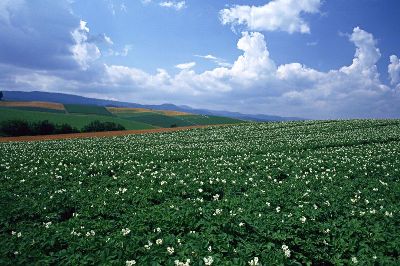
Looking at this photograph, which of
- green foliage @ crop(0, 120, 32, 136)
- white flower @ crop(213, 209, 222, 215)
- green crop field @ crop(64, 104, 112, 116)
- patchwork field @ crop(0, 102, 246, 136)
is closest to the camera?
white flower @ crop(213, 209, 222, 215)

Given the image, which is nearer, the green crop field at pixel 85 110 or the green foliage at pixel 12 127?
the green foliage at pixel 12 127

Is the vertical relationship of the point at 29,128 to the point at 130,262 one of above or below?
below

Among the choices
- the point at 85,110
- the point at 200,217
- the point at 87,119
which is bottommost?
the point at 87,119

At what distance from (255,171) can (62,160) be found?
12696mm

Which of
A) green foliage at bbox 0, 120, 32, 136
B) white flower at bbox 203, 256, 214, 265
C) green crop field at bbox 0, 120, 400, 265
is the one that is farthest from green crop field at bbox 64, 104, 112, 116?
white flower at bbox 203, 256, 214, 265

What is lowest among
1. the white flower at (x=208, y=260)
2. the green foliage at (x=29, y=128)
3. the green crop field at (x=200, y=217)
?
the green foliage at (x=29, y=128)

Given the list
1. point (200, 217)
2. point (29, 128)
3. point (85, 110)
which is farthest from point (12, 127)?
point (85, 110)

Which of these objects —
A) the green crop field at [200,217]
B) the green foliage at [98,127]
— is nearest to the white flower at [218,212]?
the green crop field at [200,217]

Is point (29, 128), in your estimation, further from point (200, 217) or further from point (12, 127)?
Answer: point (200, 217)

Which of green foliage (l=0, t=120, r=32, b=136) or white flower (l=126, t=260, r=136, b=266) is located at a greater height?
white flower (l=126, t=260, r=136, b=266)

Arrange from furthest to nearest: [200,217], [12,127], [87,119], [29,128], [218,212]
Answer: [87,119], [29,128], [12,127], [200,217], [218,212]

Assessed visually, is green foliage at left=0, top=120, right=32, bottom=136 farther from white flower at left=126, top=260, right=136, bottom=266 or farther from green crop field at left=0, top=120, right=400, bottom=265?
white flower at left=126, top=260, right=136, bottom=266

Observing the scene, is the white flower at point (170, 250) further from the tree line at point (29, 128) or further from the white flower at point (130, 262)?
the tree line at point (29, 128)

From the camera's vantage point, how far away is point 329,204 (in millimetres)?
10516
